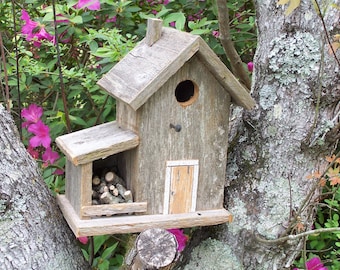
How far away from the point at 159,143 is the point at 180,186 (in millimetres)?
153

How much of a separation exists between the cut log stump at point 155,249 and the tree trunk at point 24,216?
32cm

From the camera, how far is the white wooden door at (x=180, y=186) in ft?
5.53

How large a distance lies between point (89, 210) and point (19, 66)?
2.90 ft

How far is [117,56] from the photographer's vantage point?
195cm

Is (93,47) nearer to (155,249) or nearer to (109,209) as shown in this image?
(109,209)

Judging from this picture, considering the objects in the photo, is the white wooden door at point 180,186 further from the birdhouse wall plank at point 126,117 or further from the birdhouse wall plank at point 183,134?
the birdhouse wall plank at point 126,117

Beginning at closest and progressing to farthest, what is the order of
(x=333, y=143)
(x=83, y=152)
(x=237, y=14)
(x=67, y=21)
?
(x=83, y=152) < (x=333, y=143) < (x=67, y=21) < (x=237, y=14)

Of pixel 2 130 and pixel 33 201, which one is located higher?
pixel 2 130

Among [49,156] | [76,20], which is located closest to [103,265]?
[49,156]

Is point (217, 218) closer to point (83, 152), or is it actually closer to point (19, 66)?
point (83, 152)

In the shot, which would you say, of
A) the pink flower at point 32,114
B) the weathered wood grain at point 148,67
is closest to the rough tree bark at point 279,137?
the weathered wood grain at point 148,67

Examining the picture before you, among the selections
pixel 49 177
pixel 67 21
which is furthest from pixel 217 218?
pixel 67 21

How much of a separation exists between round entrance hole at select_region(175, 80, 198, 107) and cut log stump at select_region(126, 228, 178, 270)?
0.38m

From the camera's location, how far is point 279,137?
71.6 inches
